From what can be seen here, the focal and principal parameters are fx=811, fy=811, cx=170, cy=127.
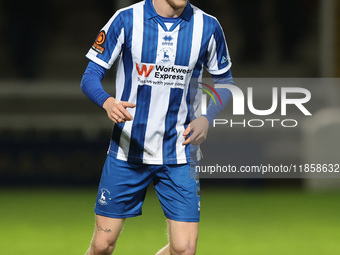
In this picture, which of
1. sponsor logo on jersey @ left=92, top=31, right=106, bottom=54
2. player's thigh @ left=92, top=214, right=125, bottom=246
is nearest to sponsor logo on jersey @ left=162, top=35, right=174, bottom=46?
sponsor logo on jersey @ left=92, top=31, right=106, bottom=54

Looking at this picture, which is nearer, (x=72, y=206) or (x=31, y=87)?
A: (x=72, y=206)

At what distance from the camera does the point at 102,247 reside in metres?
4.28

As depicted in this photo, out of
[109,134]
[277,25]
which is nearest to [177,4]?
[109,134]

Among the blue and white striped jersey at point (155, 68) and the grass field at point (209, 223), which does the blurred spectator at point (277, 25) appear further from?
the blue and white striped jersey at point (155, 68)

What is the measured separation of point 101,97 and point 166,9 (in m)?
0.59

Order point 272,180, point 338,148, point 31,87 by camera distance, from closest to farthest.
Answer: point 338,148, point 272,180, point 31,87

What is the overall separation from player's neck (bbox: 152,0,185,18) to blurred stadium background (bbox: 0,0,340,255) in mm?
2374

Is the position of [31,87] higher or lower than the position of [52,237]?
higher

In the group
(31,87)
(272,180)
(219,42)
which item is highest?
(219,42)

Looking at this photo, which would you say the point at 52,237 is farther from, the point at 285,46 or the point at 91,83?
the point at 285,46

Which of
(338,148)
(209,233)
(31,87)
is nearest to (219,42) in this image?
(209,233)

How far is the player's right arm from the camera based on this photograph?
382 centimetres

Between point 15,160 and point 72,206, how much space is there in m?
1.39

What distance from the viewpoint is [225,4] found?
12.8 metres
